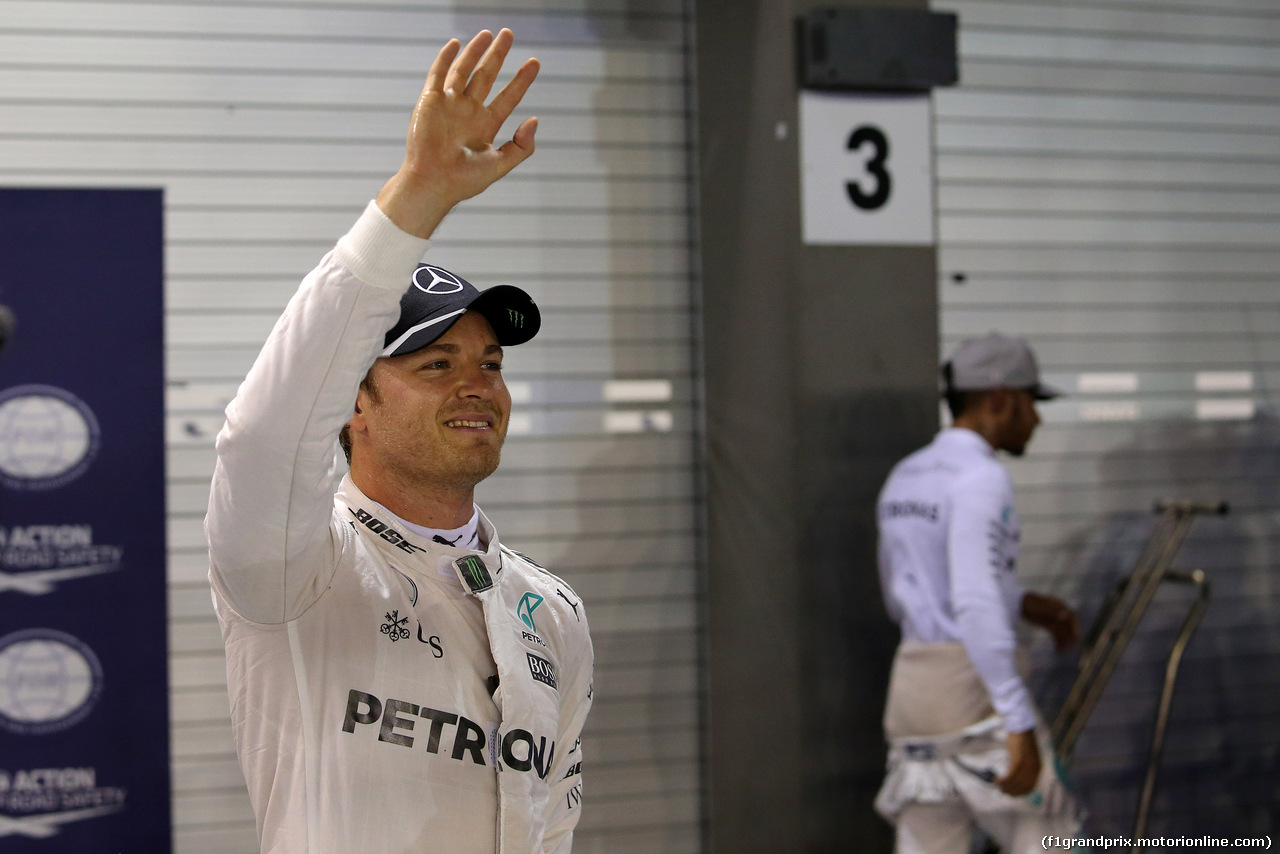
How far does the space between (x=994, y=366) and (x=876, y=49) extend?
4.94ft

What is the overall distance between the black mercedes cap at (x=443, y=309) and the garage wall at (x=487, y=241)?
109 inches

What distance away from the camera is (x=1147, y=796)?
16.6 ft

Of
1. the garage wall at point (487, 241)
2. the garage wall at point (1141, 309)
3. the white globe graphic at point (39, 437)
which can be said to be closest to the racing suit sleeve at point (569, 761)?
the garage wall at point (487, 241)

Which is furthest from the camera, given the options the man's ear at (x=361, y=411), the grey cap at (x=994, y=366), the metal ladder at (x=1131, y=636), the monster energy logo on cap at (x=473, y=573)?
the metal ladder at (x=1131, y=636)

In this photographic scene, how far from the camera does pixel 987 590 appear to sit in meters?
3.96

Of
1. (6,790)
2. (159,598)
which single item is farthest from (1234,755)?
(6,790)

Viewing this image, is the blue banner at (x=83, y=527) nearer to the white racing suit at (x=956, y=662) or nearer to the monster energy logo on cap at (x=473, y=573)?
the white racing suit at (x=956, y=662)

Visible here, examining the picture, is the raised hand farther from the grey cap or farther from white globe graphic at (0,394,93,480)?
→ white globe graphic at (0,394,93,480)

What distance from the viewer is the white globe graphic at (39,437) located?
443cm

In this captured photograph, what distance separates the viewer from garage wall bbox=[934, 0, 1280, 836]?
→ 5586 mm

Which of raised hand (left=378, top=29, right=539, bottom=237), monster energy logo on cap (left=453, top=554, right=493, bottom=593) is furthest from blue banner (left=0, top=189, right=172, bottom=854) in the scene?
raised hand (left=378, top=29, right=539, bottom=237)

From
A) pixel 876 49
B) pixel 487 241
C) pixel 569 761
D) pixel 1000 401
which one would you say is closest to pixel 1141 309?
pixel 1000 401

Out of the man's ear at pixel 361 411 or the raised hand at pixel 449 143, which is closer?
the raised hand at pixel 449 143

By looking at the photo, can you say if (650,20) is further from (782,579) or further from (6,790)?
(6,790)
